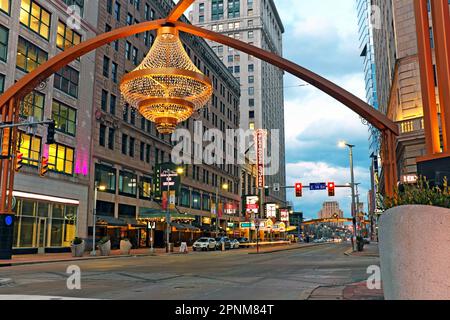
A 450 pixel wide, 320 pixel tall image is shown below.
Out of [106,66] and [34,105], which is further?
[106,66]

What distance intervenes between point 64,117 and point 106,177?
888 centimetres

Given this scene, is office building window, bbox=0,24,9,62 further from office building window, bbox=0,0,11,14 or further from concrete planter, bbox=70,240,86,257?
concrete planter, bbox=70,240,86,257

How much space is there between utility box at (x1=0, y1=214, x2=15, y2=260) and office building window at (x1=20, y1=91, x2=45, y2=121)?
1201 centimetres

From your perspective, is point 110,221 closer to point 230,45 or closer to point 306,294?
point 230,45

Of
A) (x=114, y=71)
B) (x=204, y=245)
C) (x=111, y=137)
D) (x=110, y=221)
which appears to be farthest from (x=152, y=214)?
(x=114, y=71)

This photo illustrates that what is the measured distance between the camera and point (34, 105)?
39.0 m

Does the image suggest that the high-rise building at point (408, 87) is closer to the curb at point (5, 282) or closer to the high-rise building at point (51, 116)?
the high-rise building at point (51, 116)

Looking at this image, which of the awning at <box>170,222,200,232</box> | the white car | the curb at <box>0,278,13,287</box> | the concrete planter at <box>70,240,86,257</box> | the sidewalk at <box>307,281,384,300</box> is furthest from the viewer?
the awning at <box>170,222,200,232</box>

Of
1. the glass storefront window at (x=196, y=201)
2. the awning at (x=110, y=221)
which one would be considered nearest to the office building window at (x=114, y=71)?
the awning at (x=110, y=221)

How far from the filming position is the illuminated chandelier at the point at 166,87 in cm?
1764

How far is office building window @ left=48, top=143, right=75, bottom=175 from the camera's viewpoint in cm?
4106

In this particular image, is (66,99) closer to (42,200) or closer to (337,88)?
(42,200)

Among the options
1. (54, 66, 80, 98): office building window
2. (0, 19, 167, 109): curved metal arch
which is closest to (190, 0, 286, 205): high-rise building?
(54, 66, 80, 98): office building window
